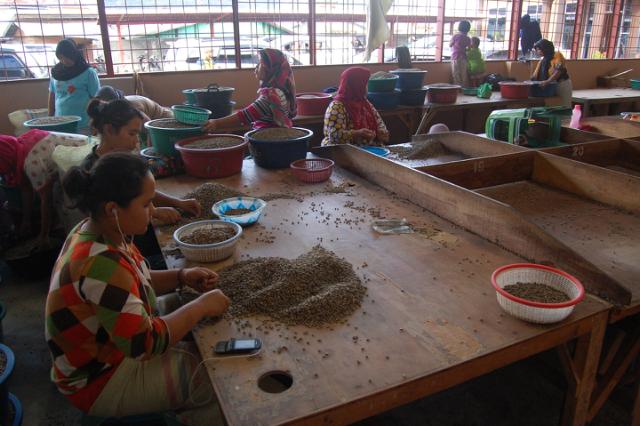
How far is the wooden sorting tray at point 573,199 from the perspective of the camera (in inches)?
72.1

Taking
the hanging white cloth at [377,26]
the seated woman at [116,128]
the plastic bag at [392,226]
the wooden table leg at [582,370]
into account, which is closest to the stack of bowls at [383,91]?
the hanging white cloth at [377,26]

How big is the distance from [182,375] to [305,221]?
96 cm

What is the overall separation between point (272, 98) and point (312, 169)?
0.92 metres

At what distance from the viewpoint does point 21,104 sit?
16.5 feet

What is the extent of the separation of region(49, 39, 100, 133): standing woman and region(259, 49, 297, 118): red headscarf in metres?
1.74

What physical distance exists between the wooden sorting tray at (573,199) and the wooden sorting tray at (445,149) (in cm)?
41

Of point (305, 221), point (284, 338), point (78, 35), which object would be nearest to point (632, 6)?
point (78, 35)

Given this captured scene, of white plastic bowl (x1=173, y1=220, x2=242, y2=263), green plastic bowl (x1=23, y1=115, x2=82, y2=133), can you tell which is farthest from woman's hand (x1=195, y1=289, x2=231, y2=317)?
green plastic bowl (x1=23, y1=115, x2=82, y2=133)

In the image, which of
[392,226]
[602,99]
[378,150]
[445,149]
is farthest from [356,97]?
[602,99]

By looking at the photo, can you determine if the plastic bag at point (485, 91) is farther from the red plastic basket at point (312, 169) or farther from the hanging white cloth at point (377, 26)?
the red plastic basket at point (312, 169)

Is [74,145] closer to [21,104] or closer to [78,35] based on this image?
[21,104]

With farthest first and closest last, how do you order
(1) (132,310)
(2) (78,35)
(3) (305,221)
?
(2) (78,35) → (3) (305,221) → (1) (132,310)

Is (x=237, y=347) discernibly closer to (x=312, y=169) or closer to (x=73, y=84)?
(x=312, y=169)

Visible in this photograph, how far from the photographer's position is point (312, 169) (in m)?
2.79
